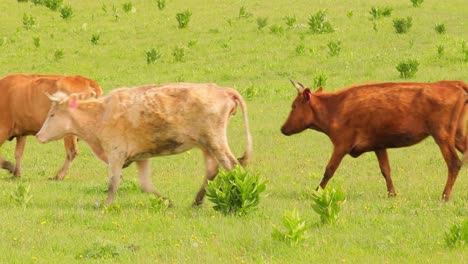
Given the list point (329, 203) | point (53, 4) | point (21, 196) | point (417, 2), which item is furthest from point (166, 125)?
point (53, 4)

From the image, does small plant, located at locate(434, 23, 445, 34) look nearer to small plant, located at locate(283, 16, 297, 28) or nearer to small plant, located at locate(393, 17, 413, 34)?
small plant, located at locate(393, 17, 413, 34)

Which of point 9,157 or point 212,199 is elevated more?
point 212,199

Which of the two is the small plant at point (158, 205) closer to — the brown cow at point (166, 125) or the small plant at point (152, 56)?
the brown cow at point (166, 125)

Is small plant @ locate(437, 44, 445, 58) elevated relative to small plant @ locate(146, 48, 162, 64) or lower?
elevated

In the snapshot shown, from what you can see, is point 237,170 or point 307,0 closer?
point 237,170

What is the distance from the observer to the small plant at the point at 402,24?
29703mm

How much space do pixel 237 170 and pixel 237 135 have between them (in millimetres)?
8954

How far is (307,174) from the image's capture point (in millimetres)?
15484

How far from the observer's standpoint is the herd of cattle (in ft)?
40.0

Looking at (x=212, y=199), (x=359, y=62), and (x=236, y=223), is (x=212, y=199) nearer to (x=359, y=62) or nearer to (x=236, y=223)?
(x=236, y=223)

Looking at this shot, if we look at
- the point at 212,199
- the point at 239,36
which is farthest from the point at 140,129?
the point at 239,36

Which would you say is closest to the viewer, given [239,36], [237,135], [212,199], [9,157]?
[212,199]

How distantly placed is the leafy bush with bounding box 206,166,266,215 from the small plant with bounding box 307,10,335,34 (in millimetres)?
19710

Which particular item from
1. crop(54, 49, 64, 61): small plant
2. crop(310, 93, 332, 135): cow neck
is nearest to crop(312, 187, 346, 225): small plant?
crop(310, 93, 332, 135): cow neck
